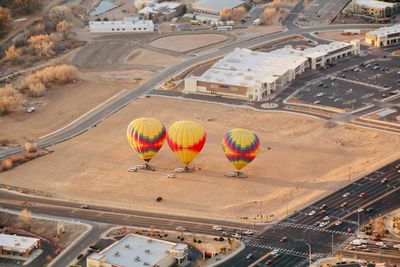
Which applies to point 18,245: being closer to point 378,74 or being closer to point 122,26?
point 378,74

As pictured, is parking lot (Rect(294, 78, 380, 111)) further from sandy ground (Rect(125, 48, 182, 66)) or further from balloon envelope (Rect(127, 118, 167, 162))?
balloon envelope (Rect(127, 118, 167, 162))

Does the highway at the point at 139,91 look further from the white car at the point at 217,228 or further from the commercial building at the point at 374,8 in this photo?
the white car at the point at 217,228

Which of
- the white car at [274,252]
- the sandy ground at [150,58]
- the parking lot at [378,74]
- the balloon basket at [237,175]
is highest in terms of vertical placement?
the sandy ground at [150,58]

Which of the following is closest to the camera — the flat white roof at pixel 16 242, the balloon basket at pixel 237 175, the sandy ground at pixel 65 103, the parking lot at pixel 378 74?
the flat white roof at pixel 16 242

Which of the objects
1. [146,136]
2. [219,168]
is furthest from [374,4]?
[146,136]

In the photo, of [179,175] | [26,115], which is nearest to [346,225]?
[179,175]

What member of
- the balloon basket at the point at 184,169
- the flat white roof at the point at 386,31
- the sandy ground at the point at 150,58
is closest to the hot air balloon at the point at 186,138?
the balloon basket at the point at 184,169

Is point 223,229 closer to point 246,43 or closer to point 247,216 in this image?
point 247,216

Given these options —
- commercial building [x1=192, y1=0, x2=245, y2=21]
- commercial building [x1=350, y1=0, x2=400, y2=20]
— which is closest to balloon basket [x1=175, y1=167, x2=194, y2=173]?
commercial building [x1=192, y1=0, x2=245, y2=21]
